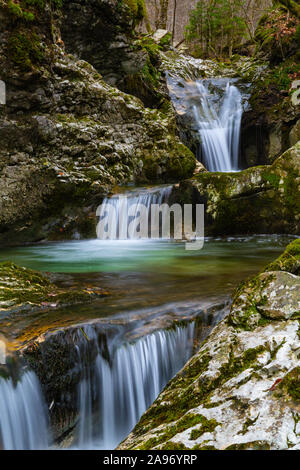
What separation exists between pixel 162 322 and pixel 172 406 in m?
1.09

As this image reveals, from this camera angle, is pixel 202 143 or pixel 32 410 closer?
pixel 32 410

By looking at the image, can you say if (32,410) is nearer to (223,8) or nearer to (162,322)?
(162,322)

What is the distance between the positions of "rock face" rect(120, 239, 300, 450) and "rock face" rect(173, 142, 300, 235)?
563 cm

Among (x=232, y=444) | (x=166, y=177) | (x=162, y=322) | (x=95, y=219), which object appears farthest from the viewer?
(x=166, y=177)

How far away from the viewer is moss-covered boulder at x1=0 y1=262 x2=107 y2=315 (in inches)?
119

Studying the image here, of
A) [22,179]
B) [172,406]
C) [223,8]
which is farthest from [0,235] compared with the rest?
[223,8]

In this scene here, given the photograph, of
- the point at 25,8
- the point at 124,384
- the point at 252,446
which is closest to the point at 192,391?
the point at 252,446

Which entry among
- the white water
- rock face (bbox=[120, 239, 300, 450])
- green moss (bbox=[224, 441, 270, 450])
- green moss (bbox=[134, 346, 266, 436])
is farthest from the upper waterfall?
green moss (bbox=[224, 441, 270, 450])

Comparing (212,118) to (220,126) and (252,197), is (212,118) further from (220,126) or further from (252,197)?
(252,197)

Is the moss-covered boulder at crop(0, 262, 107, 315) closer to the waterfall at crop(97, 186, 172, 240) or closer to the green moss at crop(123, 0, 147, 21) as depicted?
the waterfall at crop(97, 186, 172, 240)

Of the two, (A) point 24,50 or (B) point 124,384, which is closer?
(B) point 124,384

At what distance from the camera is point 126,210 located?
811 centimetres

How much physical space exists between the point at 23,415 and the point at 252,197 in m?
6.64

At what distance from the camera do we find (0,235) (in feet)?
25.4
